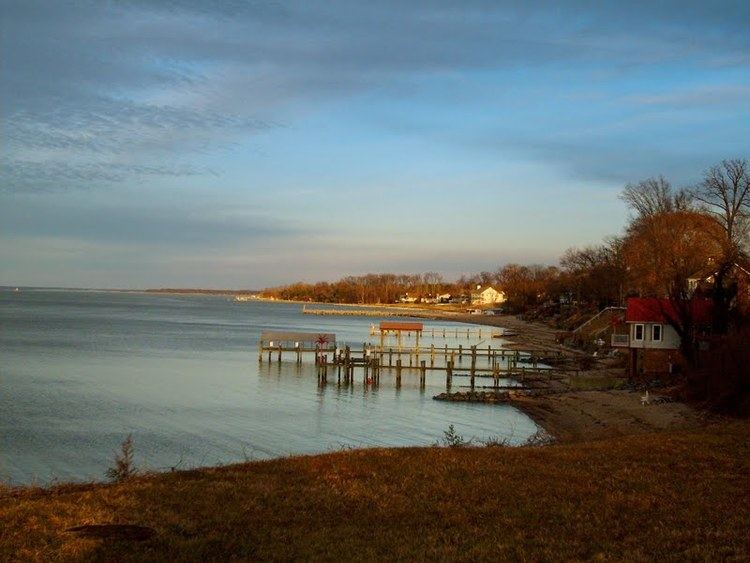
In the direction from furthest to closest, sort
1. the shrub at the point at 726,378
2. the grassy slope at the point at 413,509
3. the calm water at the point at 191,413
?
the shrub at the point at 726,378
the calm water at the point at 191,413
the grassy slope at the point at 413,509

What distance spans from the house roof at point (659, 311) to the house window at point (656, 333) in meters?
0.46

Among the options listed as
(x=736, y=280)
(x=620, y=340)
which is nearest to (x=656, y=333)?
(x=736, y=280)

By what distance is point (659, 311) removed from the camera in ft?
140

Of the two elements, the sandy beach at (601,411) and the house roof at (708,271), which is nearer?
the sandy beach at (601,411)

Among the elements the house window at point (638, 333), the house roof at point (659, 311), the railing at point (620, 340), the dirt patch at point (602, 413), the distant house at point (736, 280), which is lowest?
the dirt patch at point (602, 413)

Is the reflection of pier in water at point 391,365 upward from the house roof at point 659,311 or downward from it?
downward

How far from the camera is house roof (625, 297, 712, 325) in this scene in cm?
4050

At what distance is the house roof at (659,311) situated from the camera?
40.5m

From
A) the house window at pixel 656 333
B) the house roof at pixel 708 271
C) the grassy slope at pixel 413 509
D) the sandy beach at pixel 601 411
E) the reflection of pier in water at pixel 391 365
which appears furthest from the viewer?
the reflection of pier in water at pixel 391 365

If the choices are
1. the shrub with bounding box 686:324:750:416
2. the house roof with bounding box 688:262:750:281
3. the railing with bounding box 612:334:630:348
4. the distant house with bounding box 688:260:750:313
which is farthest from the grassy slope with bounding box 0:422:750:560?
the house roof with bounding box 688:262:750:281

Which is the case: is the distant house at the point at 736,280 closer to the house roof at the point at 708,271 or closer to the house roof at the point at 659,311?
the house roof at the point at 708,271

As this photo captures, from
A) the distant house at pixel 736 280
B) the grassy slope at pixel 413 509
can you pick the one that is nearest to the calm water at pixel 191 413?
the grassy slope at pixel 413 509

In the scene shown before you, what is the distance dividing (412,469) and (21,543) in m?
5.67

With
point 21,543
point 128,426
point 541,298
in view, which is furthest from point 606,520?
point 541,298
